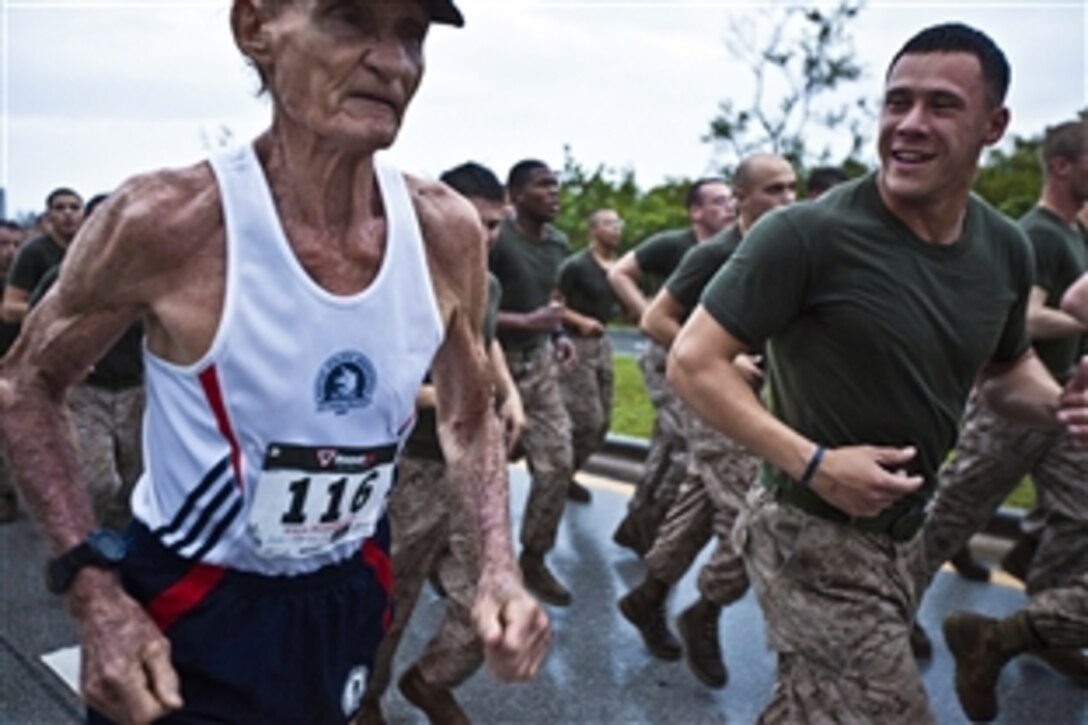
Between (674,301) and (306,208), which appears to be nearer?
(306,208)

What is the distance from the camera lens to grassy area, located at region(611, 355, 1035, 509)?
24.2 ft

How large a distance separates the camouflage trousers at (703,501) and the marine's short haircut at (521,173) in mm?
2129

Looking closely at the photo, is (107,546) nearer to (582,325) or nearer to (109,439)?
(109,439)

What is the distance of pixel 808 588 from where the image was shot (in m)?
2.75

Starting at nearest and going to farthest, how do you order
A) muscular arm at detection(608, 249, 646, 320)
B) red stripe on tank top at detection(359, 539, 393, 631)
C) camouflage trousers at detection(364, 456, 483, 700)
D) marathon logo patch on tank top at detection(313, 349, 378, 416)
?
marathon logo patch on tank top at detection(313, 349, 378, 416)
red stripe on tank top at detection(359, 539, 393, 631)
camouflage trousers at detection(364, 456, 483, 700)
muscular arm at detection(608, 249, 646, 320)

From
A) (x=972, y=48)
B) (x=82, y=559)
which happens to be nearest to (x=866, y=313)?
(x=972, y=48)

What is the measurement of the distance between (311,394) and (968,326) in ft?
4.97

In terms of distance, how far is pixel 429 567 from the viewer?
13.1 feet

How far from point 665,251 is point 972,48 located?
12.4 feet

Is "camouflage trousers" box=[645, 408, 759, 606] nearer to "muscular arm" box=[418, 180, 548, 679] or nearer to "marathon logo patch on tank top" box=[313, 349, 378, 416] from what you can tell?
"muscular arm" box=[418, 180, 548, 679]

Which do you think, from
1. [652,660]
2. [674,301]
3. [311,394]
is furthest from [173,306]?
[652,660]

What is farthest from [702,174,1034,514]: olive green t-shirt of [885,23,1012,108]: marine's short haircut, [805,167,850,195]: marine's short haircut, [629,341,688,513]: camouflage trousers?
[805,167,850,195]: marine's short haircut

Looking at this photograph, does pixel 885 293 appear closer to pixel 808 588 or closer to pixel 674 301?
pixel 808 588

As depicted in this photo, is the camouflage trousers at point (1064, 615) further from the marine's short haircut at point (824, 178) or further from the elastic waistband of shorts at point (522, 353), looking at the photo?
the marine's short haircut at point (824, 178)
